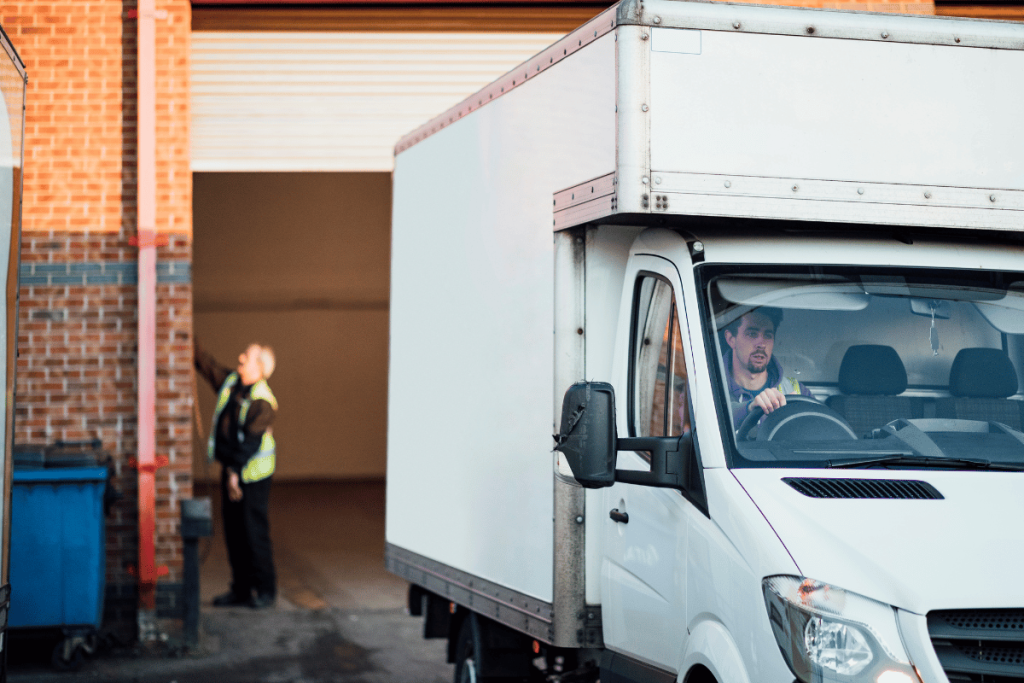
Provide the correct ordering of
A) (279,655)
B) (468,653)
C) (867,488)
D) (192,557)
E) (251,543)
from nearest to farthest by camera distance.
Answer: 1. (867,488)
2. (468,653)
3. (279,655)
4. (192,557)
5. (251,543)

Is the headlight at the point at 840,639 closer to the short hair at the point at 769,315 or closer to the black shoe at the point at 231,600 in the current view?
the short hair at the point at 769,315

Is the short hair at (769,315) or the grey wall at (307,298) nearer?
the short hair at (769,315)

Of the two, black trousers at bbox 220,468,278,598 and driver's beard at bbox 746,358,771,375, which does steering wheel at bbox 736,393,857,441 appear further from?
black trousers at bbox 220,468,278,598

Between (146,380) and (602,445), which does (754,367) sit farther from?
(146,380)

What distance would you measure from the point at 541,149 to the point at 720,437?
64.2 inches

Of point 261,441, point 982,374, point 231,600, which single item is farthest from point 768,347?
point 231,600

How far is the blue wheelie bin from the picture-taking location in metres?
7.58

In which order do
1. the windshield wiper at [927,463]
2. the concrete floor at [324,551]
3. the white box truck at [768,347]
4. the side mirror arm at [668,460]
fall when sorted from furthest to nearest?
the concrete floor at [324,551] → the side mirror arm at [668,460] → the windshield wiper at [927,463] → the white box truck at [768,347]

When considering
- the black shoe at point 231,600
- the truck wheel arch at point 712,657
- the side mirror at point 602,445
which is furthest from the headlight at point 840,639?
the black shoe at point 231,600

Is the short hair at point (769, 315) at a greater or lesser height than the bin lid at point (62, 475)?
greater

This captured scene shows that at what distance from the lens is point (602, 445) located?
12.0 feet

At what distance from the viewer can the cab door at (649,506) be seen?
392 centimetres

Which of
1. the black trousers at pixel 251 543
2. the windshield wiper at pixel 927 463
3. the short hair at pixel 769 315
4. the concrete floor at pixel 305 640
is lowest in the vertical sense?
the concrete floor at pixel 305 640

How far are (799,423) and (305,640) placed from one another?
18.7ft
